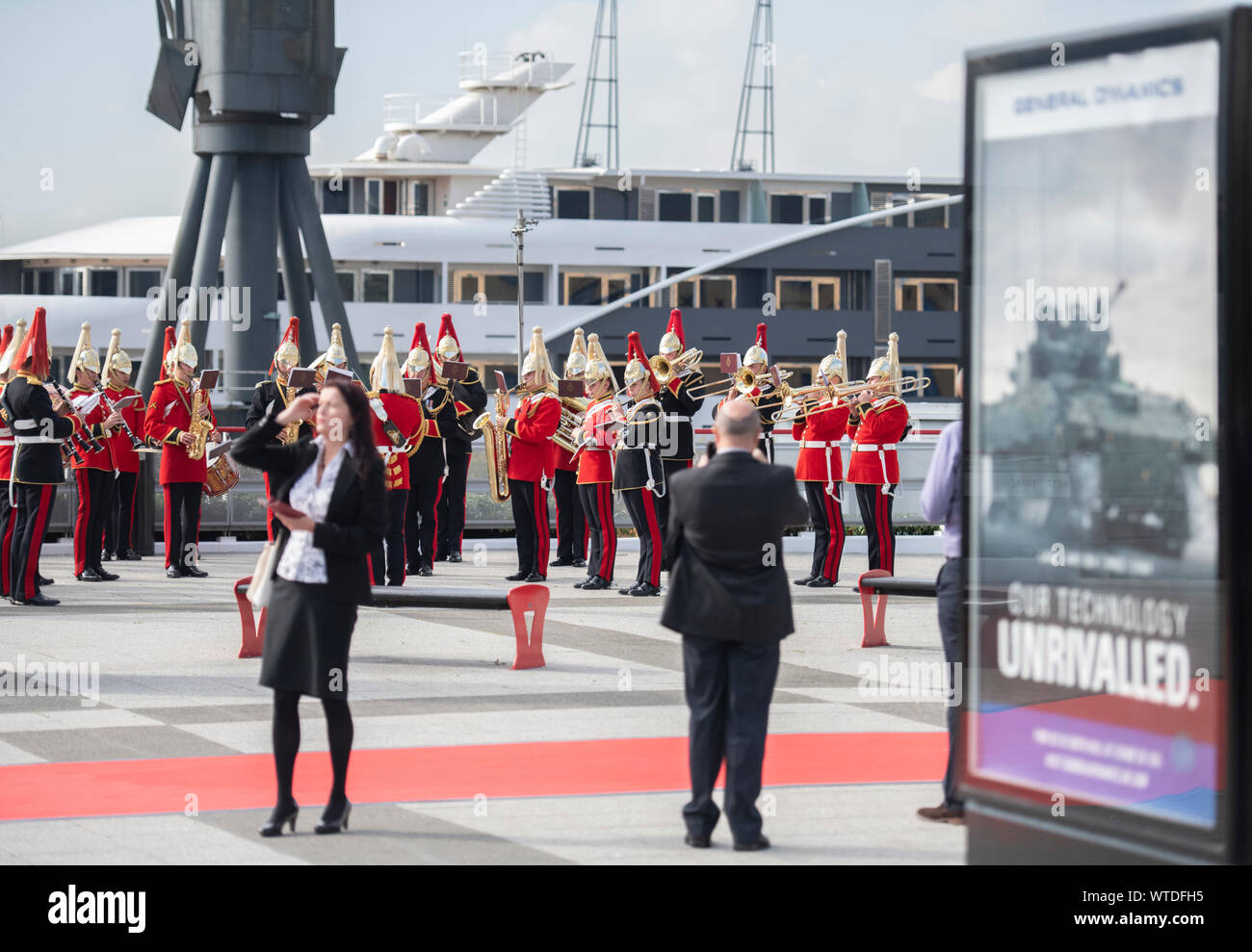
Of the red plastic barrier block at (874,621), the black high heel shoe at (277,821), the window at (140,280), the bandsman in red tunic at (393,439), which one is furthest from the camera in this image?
the window at (140,280)

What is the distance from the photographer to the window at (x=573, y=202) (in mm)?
63562

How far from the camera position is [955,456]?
300 inches

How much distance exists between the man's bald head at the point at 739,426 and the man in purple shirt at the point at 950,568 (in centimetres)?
79

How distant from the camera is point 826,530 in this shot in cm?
1803

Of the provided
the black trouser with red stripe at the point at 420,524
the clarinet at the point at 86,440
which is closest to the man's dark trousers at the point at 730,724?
the black trouser with red stripe at the point at 420,524

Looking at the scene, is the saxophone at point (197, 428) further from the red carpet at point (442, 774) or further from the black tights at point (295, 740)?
the black tights at point (295, 740)

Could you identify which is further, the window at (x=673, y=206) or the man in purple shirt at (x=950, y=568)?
the window at (x=673, y=206)

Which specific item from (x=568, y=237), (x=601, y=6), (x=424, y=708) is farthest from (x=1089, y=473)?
(x=601, y=6)

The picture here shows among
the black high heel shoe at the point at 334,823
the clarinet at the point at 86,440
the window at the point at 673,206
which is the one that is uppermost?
the window at the point at 673,206

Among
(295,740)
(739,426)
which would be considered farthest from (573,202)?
(295,740)

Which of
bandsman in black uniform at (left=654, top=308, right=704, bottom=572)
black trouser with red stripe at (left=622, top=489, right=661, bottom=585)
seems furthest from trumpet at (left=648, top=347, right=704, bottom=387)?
black trouser with red stripe at (left=622, top=489, right=661, bottom=585)

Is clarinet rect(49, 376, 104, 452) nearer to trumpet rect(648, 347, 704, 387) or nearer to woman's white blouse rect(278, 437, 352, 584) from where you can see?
trumpet rect(648, 347, 704, 387)
